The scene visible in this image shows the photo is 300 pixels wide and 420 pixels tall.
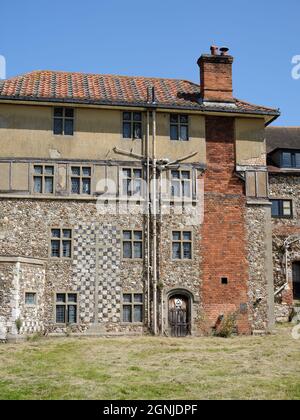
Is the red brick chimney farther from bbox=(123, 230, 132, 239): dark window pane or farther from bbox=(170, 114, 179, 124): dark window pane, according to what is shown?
bbox=(123, 230, 132, 239): dark window pane

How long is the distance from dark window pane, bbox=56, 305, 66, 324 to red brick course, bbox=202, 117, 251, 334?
18.8 feet

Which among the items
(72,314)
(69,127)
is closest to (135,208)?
(69,127)

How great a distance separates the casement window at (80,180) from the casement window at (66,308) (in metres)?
4.27

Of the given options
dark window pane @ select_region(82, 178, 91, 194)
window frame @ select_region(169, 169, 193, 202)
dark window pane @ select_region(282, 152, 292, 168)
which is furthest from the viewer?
dark window pane @ select_region(282, 152, 292, 168)

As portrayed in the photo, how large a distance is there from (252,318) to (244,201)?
4.97m

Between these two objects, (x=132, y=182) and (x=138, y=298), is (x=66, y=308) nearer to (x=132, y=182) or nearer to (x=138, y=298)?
(x=138, y=298)

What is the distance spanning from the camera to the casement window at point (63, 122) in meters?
25.7

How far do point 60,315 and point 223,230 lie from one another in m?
7.61

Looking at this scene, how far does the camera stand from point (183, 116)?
87.6ft

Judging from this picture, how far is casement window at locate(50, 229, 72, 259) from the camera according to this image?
24922mm

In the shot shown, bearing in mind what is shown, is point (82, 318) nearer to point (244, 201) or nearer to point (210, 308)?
point (210, 308)

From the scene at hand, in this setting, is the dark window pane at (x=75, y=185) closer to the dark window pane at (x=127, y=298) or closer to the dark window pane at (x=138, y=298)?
the dark window pane at (x=127, y=298)

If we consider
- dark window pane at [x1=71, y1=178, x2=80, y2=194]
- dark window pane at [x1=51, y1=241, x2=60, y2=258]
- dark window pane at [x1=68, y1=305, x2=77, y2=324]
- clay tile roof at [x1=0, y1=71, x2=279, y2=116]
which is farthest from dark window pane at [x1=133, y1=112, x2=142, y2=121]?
dark window pane at [x1=68, y1=305, x2=77, y2=324]

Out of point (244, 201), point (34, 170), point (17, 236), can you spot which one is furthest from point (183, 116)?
point (17, 236)
